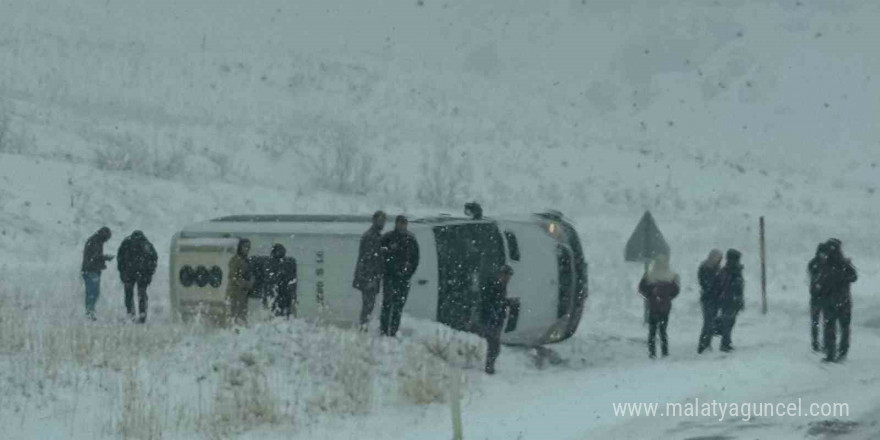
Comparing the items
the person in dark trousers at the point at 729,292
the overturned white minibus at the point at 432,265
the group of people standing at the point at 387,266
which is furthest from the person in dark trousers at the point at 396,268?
the person in dark trousers at the point at 729,292

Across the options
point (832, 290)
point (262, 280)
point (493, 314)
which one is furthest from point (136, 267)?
point (832, 290)

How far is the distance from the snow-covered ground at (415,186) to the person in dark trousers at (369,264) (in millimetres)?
636

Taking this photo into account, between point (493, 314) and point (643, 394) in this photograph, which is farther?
point (493, 314)

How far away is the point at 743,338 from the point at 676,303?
22.3 feet

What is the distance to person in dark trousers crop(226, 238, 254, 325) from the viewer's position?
1819 centimetres

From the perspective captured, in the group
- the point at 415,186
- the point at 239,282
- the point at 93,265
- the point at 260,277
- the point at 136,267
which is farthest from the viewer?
the point at 415,186

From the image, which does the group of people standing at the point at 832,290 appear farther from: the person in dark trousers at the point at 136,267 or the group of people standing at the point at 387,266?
the person in dark trousers at the point at 136,267

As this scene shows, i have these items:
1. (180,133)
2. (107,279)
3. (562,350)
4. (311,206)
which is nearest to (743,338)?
(562,350)

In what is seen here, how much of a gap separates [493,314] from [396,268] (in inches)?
52.0

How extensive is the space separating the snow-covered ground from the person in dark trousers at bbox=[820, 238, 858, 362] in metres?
0.45

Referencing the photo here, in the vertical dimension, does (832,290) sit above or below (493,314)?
above

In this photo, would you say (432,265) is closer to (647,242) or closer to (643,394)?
(643,394)

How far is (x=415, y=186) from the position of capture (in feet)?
162

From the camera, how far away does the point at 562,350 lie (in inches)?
847
